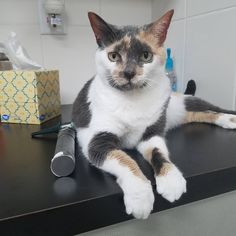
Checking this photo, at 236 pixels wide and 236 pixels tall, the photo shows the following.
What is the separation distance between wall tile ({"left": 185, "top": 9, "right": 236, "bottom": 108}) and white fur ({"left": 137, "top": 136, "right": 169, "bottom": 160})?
1.49 ft

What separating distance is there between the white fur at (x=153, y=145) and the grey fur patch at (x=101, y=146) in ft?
0.21

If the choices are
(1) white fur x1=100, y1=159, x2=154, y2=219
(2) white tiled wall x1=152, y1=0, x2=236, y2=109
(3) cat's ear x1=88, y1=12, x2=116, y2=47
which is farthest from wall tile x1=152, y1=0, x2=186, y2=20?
(1) white fur x1=100, y1=159, x2=154, y2=219

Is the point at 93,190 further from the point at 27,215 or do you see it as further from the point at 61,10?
the point at 61,10

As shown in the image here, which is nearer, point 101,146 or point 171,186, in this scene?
point 171,186

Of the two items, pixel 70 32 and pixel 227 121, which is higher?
pixel 70 32

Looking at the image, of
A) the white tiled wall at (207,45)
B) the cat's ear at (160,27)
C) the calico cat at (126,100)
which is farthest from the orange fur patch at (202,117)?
the cat's ear at (160,27)

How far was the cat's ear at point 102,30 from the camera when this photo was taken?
580mm

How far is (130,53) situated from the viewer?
0.57 metres

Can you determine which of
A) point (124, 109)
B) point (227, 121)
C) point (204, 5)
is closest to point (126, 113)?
point (124, 109)

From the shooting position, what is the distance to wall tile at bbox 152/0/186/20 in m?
1.11

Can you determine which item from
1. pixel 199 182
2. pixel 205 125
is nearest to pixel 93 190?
pixel 199 182

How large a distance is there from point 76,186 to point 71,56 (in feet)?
2.82

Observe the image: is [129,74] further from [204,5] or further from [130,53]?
[204,5]

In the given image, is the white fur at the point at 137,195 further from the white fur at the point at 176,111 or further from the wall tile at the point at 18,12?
the wall tile at the point at 18,12
